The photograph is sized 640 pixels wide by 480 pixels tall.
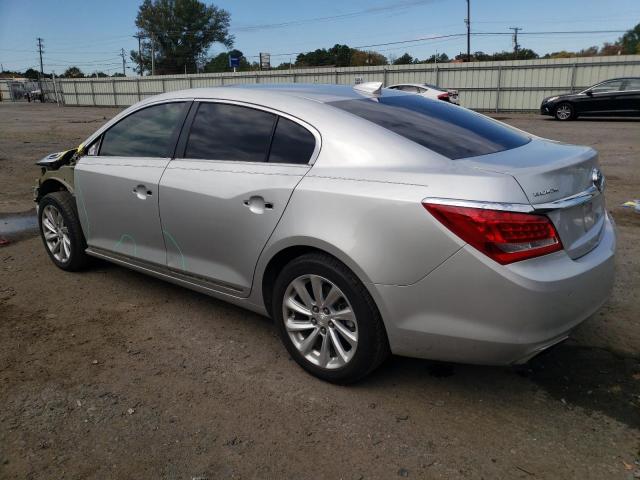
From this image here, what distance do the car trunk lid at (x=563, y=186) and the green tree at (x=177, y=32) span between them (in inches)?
3383

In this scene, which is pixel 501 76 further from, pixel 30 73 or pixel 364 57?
pixel 30 73

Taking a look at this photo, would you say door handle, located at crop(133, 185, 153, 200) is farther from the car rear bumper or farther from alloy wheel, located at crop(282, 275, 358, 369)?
the car rear bumper

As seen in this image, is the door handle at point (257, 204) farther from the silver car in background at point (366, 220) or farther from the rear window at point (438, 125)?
the rear window at point (438, 125)

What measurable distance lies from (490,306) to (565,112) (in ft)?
66.2

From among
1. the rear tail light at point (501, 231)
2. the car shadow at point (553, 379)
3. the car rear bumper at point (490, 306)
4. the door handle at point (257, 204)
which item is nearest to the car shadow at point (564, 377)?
the car shadow at point (553, 379)

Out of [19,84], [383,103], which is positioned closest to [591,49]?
[19,84]

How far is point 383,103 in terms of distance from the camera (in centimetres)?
345

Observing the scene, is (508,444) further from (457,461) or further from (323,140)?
(323,140)

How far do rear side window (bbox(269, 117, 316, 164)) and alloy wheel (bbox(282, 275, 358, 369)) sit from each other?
68 cm

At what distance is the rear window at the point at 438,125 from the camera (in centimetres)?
294

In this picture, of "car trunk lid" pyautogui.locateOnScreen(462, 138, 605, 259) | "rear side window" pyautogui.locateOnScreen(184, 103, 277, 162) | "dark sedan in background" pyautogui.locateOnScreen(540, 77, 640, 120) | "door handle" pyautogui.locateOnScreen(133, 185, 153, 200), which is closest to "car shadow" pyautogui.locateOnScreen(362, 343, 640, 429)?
"car trunk lid" pyautogui.locateOnScreen(462, 138, 605, 259)

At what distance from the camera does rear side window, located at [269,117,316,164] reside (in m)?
3.06

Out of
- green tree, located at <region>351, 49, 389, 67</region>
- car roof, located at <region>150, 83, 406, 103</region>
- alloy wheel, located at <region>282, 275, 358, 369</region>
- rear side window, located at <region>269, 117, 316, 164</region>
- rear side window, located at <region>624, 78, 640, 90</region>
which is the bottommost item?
alloy wheel, located at <region>282, 275, 358, 369</region>

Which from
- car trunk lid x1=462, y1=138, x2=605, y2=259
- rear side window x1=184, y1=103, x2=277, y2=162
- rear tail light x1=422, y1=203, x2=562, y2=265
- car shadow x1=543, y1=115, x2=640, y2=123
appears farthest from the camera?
car shadow x1=543, y1=115, x2=640, y2=123
